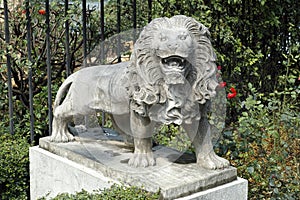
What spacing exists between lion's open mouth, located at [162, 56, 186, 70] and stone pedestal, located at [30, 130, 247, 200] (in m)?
0.59

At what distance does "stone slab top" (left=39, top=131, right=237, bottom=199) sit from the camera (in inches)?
93.7

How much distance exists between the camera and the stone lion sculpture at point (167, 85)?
2.26 meters

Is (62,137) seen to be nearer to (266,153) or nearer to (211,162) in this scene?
(211,162)

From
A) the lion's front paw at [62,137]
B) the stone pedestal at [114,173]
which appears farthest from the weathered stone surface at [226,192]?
the lion's front paw at [62,137]

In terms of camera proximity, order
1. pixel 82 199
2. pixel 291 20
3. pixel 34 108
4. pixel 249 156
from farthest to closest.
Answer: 1. pixel 291 20
2. pixel 34 108
3. pixel 249 156
4. pixel 82 199

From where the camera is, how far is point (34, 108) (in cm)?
395

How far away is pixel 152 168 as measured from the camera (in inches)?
99.6

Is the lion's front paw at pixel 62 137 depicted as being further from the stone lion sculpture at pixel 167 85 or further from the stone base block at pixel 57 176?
the stone lion sculpture at pixel 167 85

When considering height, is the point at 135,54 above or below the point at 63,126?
above

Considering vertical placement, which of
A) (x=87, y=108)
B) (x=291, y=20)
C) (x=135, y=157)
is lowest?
(x=135, y=157)

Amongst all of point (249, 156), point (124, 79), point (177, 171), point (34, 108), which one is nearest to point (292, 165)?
point (249, 156)

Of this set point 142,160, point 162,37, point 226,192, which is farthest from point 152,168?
point 162,37

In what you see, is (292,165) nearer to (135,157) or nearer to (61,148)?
(135,157)

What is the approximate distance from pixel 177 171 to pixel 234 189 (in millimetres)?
337
